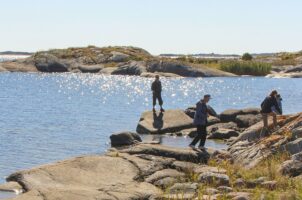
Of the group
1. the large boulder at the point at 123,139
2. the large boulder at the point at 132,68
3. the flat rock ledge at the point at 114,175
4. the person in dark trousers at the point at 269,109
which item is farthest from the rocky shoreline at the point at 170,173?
the large boulder at the point at 132,68

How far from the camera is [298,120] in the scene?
68.5ft

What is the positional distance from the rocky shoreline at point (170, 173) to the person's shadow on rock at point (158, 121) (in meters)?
8.38

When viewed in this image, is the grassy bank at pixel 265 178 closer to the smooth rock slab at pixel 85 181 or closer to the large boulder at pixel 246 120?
the smooth rock slab at pixel 85 181

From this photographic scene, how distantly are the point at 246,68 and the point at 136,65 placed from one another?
73.8ft

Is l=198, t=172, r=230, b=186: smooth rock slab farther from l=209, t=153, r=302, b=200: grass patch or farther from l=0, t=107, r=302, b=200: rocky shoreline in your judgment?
l=209, t=153, r=302, b=200: grass patch

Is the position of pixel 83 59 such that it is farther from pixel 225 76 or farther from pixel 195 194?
pixel 195 194

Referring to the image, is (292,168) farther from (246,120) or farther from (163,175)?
(246,120)

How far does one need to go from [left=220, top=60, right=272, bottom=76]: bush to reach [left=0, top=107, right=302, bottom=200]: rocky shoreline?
9080cm

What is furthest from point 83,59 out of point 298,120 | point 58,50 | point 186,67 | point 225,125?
point 298,120

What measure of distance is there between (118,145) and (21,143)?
5019mm

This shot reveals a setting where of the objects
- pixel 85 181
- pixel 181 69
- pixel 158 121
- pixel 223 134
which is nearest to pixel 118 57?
pixel 181 69

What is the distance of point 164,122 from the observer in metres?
32.4

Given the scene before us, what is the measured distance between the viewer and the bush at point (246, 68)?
114m

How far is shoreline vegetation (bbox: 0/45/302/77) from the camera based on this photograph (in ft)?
357
